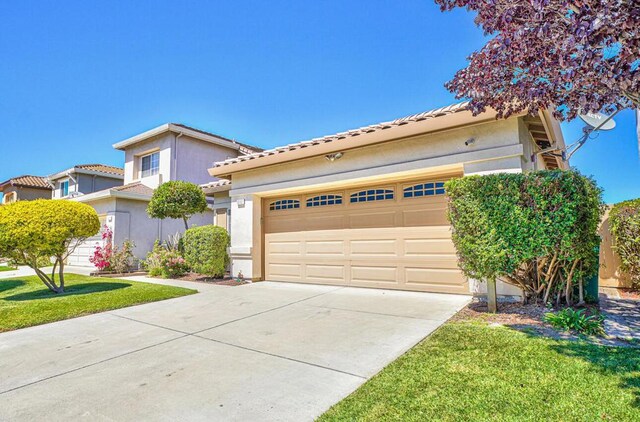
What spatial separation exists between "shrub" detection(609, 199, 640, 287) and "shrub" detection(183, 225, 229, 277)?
33.0 feet

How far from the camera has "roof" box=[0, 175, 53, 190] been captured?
2642 cm

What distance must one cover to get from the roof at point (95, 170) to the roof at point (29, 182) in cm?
499

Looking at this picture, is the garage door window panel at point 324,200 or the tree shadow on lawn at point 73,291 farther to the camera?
the garage door window panel at point 324,200

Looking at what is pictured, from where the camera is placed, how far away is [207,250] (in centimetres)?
1030

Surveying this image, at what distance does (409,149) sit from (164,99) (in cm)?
1244

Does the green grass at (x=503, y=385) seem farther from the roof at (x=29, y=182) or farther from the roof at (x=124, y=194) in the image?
the roof at (x=29, y=182)

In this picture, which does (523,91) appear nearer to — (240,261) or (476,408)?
(476,408)

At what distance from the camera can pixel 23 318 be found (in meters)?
6.16

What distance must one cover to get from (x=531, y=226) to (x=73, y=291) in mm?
10576

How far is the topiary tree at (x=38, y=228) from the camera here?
7.46 m

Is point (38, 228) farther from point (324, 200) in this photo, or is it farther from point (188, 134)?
point (188, 134)

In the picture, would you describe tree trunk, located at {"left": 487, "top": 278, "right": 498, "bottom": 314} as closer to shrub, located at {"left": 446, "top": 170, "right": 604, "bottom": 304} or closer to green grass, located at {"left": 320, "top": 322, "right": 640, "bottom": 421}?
shrub, located at {"left": 446, "top": 170, "right": 604, "bottom": 304}

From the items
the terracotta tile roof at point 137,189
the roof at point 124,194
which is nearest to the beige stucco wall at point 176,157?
the terracotta tile roof at point 137,189

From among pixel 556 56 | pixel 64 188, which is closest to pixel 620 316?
pixel 556 56
